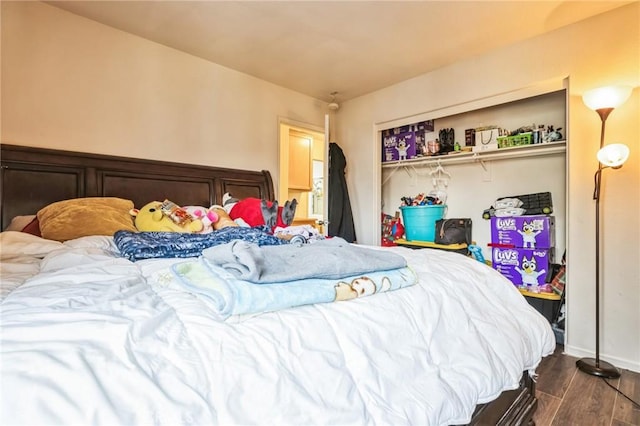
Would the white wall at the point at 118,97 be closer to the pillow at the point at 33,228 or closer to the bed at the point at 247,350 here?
the pillow at the point at 33,228

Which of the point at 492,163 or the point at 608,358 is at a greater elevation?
the point at 492,163

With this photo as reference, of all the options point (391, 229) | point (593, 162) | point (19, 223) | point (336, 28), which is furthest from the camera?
point (391, 229)

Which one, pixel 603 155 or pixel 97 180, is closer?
pixel 603 155

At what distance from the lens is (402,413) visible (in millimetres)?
660

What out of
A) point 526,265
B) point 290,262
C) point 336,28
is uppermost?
point 336,28

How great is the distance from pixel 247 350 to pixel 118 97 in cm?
247

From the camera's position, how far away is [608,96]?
1.89m

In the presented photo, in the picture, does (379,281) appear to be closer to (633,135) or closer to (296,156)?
(633,135)

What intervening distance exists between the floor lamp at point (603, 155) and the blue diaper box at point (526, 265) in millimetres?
412

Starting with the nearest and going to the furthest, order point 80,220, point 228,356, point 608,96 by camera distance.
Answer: point 228,356, point 80,220, point 608,96

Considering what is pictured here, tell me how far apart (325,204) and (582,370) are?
2.57 m

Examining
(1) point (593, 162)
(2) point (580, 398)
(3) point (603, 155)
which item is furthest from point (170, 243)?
(1) point (593, 162)

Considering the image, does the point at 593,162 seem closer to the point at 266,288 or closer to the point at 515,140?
the point at 515,140

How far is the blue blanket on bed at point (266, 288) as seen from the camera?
0.65 metres
